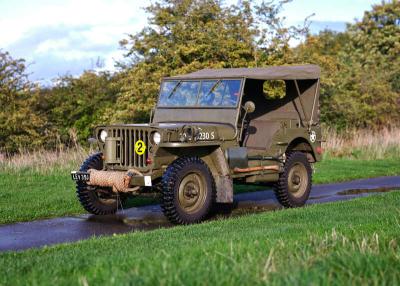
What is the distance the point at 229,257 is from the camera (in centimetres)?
571

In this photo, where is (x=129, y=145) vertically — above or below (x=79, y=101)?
below

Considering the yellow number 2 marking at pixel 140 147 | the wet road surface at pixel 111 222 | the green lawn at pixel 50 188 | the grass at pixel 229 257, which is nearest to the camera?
the grass at pixel 229 257

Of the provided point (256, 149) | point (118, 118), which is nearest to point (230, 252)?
point (256, 149)

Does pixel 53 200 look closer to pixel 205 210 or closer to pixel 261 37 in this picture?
pixel 205 210

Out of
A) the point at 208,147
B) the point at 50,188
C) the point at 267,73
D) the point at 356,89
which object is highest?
the point at 356,89

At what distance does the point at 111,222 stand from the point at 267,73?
12.0 ft

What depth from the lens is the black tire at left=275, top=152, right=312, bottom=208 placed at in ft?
39.1

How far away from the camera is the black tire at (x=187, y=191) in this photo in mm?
9992

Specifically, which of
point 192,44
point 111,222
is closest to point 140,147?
point 111,222

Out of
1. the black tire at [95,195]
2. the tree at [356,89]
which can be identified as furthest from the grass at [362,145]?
the black tire at [95,195]

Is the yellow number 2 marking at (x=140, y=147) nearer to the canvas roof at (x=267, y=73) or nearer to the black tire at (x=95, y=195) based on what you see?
the black tire at (x=95, y=195)

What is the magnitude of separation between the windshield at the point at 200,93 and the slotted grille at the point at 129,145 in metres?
1.65

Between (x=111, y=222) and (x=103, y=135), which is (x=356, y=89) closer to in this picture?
(x=103, y=135)

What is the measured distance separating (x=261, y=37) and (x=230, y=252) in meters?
17.4
